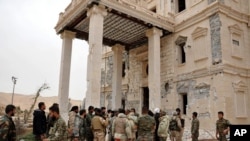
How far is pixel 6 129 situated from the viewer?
5145 millimetres

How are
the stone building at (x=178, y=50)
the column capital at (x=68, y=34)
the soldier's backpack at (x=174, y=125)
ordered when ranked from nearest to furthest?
the soldier's backpack at (x=174, y=125) → the stone building at (x=178, y=50) → the column capital at (x=68, y=34)

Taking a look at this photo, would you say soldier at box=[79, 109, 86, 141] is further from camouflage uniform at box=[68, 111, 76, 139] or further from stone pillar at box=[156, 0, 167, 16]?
→ stone pillar at box=[156, 0, 167, 16]

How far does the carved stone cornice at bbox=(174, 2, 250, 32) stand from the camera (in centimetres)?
1529

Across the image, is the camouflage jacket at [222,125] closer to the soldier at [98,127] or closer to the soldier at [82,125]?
the soldier at [98,127]

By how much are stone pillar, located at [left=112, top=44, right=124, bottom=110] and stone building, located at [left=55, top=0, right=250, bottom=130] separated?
83mm

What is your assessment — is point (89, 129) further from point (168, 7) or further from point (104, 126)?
point (168, 7)

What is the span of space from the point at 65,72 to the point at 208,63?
9.83 m

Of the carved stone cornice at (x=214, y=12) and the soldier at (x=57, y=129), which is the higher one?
the carved stone cornice at (x=214, y=12)

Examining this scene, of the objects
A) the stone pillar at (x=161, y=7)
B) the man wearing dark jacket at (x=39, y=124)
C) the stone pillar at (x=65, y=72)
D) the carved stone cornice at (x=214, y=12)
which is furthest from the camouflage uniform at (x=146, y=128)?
the stone pillar at (x=161, y=7)

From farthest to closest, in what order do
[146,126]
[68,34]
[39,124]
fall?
[68,34] < [146,126] < [39,124]

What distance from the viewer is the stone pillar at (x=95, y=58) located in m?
13.6

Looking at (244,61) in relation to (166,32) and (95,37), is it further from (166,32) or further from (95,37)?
(95,37)

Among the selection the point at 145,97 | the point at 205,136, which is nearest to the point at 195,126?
the point at 205,136

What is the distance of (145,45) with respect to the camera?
20.9 m
